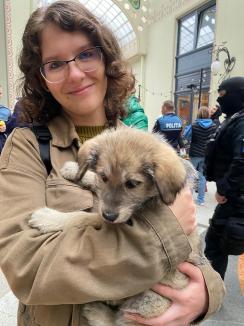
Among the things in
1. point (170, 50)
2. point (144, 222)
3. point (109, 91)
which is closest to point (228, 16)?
point (170, 50)

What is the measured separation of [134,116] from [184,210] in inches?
36.1

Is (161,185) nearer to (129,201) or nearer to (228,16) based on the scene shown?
(129,201)

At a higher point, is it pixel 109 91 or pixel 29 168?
pixel 109 91

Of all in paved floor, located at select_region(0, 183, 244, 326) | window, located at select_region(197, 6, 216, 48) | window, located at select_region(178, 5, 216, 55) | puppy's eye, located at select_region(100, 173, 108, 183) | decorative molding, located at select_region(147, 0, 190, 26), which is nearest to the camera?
puppy's eye, located at select_region(100, 173, 108, 183)

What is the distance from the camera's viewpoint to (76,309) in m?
1.29

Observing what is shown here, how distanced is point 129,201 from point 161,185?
6.4 inches

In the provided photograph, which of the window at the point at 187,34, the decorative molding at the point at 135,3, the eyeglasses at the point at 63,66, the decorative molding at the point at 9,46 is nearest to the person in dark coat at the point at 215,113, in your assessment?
the decorative molding at the point at 9,46

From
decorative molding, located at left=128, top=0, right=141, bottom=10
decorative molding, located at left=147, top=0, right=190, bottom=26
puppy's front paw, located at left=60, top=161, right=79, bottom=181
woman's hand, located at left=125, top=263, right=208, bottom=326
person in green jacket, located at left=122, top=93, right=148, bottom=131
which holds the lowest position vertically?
woman's hand, located at left=125, top=263, right=208, bottom=326

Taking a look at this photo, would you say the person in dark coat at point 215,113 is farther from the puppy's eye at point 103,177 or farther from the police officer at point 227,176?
the puppy's eye at point 103,177

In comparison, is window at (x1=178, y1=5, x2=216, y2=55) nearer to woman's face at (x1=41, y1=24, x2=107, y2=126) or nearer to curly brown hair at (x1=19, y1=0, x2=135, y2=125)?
curly brown hair at (x1=19, y1=0, x2=135, y2=125)

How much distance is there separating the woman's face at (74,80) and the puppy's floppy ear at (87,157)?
217 millimetres

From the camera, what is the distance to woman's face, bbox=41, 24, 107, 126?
1.63 metres

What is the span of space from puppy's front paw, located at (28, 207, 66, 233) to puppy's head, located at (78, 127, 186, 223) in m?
0.19

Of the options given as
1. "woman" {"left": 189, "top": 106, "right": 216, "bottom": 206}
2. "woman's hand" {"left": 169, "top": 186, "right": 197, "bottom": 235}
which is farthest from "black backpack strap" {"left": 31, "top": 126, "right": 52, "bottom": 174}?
"woman" {"left": 189, "top": 106, "right": 216, "bottom": 206}
